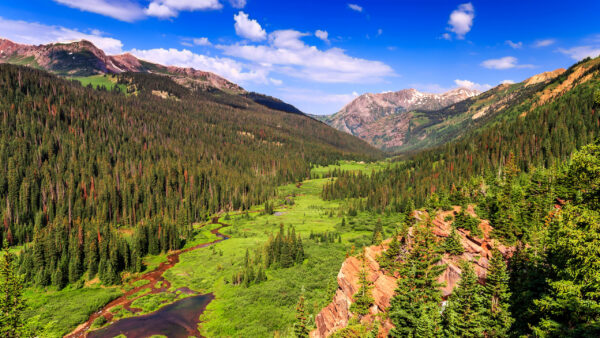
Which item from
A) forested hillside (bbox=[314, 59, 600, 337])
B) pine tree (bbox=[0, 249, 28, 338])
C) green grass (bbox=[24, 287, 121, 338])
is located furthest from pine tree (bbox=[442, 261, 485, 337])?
green grass (bbox=[24, 287, 121, 338])

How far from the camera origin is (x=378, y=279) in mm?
47250

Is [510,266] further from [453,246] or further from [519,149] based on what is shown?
[519,149]

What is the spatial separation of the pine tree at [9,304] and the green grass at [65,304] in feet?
161

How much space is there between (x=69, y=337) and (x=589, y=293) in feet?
313

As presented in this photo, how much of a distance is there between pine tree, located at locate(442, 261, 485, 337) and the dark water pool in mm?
61794

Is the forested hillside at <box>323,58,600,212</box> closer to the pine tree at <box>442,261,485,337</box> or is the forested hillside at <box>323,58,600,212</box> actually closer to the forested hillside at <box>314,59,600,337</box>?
the forested hillside at <box>314,59,600,337</box>

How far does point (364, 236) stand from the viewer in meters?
136

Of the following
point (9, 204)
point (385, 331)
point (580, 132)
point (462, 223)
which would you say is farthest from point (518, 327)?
point (9, 204)

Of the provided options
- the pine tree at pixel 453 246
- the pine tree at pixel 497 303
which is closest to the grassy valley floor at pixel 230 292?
the pine tree at pixel 453 246

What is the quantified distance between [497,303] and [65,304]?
105380mm

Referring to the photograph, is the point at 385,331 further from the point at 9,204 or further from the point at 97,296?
the point at 9,204

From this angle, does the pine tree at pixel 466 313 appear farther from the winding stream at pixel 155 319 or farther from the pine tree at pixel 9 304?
the winding stream at pixel 155 319

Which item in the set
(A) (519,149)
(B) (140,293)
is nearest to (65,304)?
(B) (140,293)

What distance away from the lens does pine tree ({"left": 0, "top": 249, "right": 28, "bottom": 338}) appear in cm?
2956
